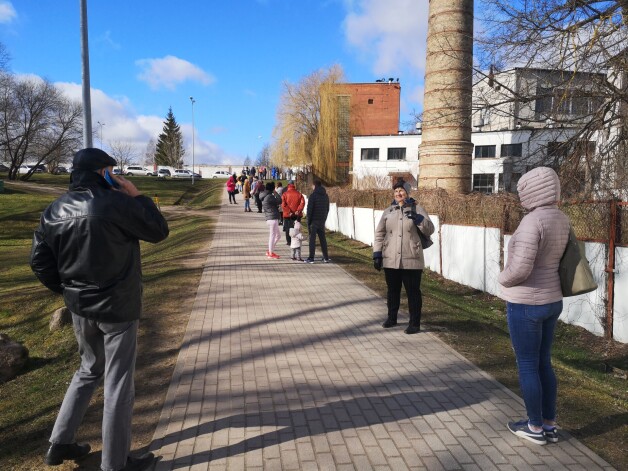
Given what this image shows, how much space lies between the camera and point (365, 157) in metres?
54.9

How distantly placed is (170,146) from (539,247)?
109953 mm

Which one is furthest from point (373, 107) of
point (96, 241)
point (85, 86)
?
point (96, 241)

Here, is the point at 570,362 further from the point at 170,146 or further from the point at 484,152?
the point at 170,146

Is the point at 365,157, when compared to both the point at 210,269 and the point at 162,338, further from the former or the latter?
the point at 162,338

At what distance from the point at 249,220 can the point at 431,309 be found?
1760 cm

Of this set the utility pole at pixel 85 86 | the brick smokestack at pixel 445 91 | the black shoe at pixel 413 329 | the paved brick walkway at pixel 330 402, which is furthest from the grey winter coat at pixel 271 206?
the brick smokestack at pixel 445 91

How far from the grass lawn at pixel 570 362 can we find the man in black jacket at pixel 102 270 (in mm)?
3216

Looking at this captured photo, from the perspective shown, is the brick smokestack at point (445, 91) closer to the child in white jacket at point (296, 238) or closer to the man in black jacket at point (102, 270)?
the child in white jacket at point (296, 238)

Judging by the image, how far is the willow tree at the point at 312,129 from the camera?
49719 mm

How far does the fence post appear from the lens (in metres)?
7.64

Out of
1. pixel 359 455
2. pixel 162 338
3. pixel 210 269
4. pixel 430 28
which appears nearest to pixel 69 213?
pixel 359 455

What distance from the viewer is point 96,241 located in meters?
2.98

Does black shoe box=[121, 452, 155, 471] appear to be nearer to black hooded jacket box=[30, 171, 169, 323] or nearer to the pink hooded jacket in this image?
black hooded jacket box=[30, 171, 169, 323]

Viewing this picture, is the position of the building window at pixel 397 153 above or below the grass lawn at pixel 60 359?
above
